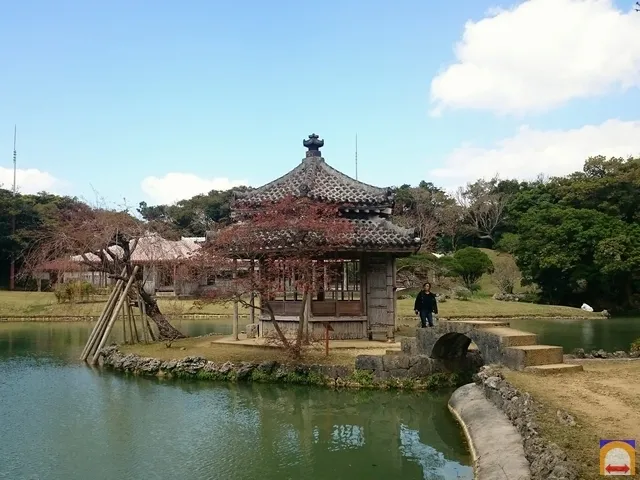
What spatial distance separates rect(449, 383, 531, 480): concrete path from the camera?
696cm

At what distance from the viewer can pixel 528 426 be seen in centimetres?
768

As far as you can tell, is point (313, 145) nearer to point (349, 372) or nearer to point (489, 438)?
point (349, 372)

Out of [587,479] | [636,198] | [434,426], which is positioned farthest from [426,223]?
[587,479]

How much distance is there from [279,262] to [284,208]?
1.39 m

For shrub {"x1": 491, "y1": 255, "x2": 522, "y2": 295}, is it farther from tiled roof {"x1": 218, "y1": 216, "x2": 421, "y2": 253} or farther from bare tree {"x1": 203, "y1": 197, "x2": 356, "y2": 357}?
bare tree {"x1": 203, "y1": 197, "x2": 356, "y2": 357}

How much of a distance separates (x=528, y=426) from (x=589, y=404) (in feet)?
4.73

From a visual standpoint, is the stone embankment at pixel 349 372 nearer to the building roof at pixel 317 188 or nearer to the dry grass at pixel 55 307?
the building roof at pixel 317 188

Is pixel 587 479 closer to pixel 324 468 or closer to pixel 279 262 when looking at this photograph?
pixel 324 468

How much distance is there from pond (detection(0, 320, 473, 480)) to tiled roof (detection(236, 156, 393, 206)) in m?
6.44

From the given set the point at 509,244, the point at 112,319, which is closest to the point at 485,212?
the point at 509,244

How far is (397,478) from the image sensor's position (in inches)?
331

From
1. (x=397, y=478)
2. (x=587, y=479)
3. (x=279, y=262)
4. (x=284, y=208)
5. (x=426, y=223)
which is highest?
(x=426, y=223)

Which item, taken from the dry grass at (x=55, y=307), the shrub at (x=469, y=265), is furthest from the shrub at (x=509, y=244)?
the dry grass at (x=55, y=307)

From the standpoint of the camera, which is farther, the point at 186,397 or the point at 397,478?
the point at 186,397
